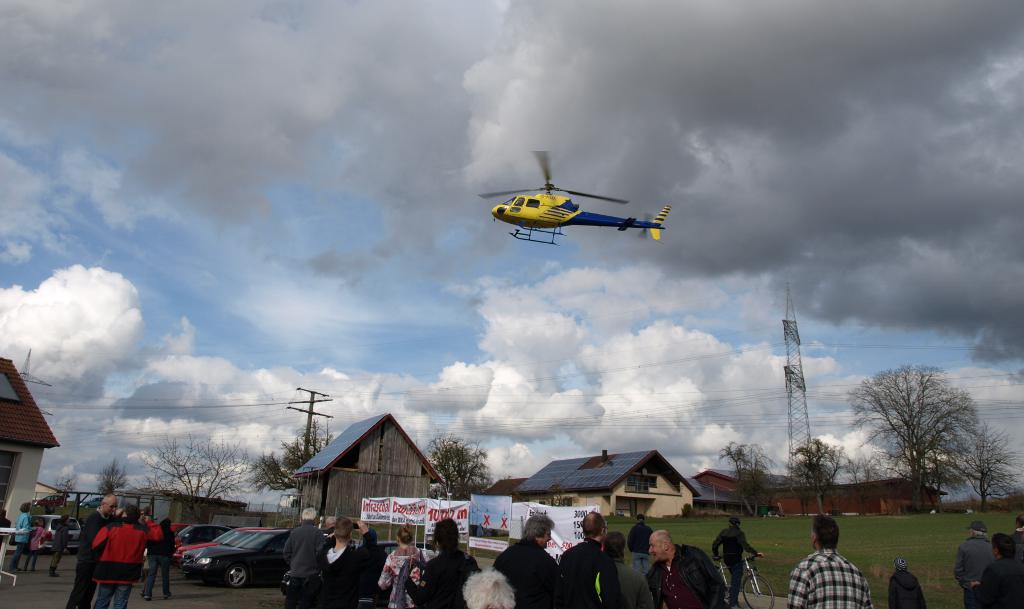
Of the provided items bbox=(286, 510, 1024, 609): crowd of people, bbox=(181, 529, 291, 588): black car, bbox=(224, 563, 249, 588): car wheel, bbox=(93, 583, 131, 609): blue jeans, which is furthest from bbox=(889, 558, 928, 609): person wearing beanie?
bbox=(224, 563, 249, 588): car wheel

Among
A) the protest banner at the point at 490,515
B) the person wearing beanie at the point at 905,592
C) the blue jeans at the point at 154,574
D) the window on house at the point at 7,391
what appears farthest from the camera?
the window on house at the point at 7,391

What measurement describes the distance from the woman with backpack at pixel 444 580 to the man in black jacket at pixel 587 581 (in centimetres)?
101

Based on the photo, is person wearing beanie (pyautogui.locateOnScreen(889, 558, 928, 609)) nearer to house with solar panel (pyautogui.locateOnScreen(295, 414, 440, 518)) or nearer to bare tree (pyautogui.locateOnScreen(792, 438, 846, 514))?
house with solar panel (pyautogui.locateOnScreen(295, 414, 440, 518))

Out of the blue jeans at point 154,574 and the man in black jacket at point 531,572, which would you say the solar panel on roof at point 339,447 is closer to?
the blue jeans at point 154,574

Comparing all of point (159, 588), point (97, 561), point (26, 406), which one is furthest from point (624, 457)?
point (97, 561)

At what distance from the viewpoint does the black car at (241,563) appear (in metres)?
16.9

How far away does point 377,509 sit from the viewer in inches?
926

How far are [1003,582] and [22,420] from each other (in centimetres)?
3153

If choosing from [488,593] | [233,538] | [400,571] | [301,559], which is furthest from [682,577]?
[233,538]

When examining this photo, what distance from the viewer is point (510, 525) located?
18.1 m

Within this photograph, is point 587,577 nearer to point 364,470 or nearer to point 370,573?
point 370,573

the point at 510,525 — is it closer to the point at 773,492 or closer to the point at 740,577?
the point at 740,577

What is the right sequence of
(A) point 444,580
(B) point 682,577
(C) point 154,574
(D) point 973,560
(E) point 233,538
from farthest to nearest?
(E) point 233,538 → (C) point 154,574 → (D) point 973,560 → (A) point 444,580 → (B) point 682,577

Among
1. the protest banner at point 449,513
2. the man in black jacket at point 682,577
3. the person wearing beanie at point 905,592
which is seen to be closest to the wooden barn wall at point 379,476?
the protest banner at point 449,513
